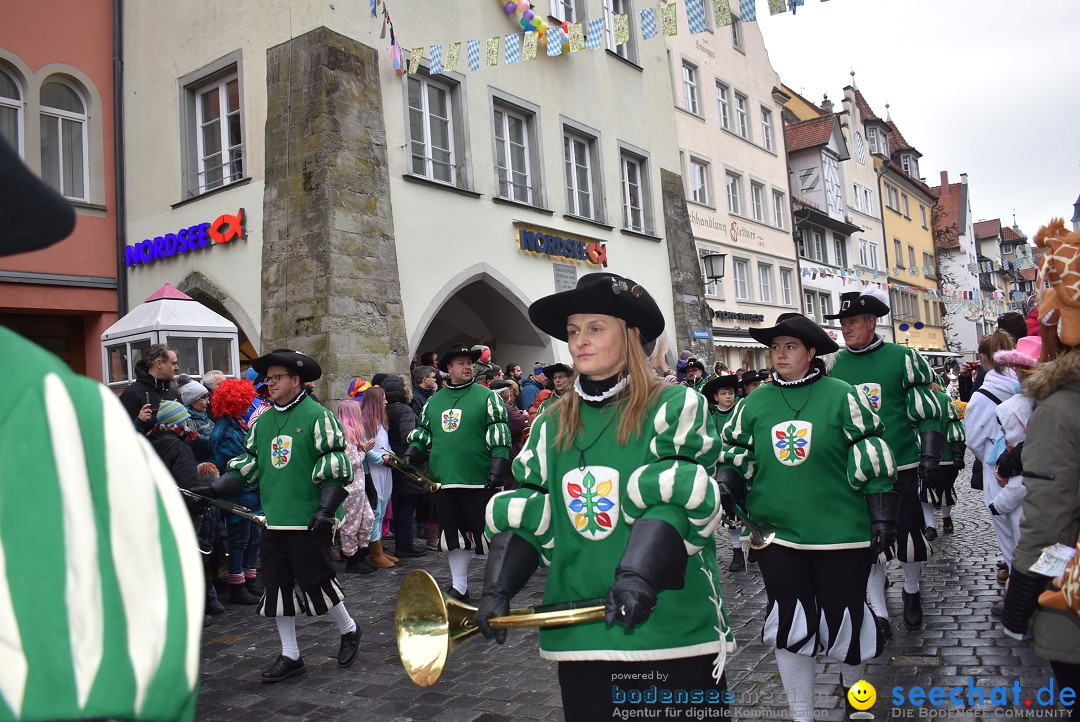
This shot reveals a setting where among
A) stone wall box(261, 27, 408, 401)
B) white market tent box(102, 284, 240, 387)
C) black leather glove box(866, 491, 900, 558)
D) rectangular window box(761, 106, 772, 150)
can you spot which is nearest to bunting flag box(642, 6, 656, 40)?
stone wall box(261, 27, 408, 401)

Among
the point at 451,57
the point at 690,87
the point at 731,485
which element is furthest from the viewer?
the point at 690,87

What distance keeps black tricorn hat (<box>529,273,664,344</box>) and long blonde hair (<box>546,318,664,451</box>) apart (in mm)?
54

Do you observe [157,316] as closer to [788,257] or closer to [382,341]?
[382,341]

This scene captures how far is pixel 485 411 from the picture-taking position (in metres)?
7.33

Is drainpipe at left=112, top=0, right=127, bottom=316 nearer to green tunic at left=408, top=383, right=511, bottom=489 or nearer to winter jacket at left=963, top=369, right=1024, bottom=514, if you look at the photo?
green tunic at left=408, top=383, right=511, bottom=489

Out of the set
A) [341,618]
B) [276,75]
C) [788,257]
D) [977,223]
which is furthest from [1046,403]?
[977,223]

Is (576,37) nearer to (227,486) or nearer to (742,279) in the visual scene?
(227,486)

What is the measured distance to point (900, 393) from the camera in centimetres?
575

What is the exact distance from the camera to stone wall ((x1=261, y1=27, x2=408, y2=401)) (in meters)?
11.2

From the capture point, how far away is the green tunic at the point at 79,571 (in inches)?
40.5

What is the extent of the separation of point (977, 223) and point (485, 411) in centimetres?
7874

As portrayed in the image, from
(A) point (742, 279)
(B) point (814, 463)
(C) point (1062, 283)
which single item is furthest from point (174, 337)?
(A) point (742, 279)

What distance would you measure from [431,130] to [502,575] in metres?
12.0

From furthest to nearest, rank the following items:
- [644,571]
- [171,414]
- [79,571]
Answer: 1. [171,414]
2. [644,571]
3. [79,571]
